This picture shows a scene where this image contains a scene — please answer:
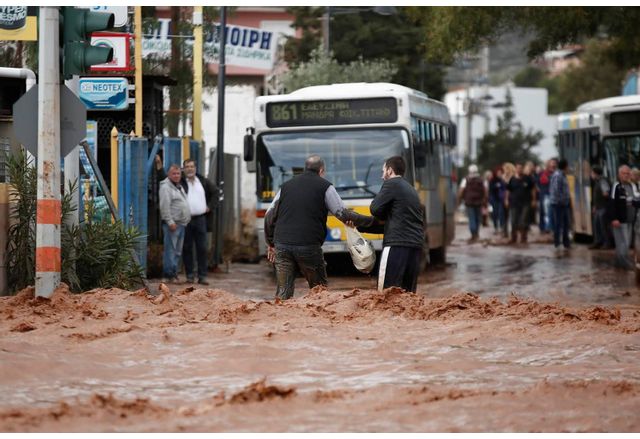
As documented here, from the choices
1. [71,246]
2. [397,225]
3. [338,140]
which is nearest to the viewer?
[397,225]

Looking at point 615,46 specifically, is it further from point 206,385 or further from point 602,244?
point 206,385

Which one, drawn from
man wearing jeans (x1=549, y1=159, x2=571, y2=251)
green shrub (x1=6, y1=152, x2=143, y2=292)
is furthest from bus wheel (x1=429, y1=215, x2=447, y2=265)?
green shrub (x1=6, y1=152, x2=143, y2=292)

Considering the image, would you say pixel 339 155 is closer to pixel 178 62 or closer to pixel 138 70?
pixel 138 70

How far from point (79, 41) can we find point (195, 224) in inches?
292

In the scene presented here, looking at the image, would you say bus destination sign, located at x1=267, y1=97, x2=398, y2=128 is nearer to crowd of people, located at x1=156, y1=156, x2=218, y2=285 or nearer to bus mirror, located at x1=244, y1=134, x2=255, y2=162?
bus mirror, located at x1=244, y1=134, x2=255, y2=162

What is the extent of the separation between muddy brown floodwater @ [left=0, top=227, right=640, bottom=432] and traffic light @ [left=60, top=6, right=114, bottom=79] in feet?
7.15

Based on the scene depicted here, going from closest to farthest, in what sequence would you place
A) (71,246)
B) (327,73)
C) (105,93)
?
(71,246)
(105,93)
(327,73)

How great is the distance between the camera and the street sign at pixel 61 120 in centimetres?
1508

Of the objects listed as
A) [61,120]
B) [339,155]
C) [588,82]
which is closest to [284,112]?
[339,155]

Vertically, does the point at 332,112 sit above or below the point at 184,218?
above

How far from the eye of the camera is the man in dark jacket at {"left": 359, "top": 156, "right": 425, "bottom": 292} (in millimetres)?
15234

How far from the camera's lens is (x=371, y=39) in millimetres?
47094

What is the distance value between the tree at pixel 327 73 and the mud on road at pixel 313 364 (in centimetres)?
2302
